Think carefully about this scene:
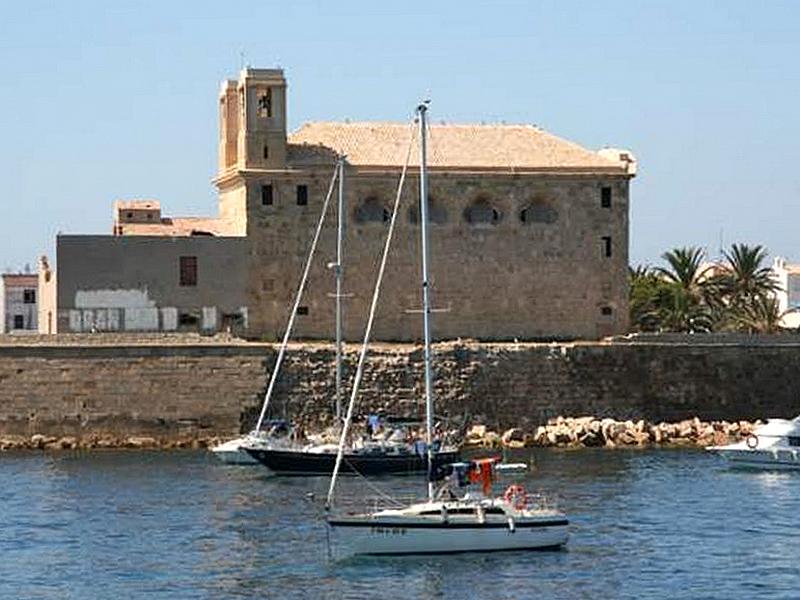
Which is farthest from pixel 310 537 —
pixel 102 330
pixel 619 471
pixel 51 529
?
pixel 102 330

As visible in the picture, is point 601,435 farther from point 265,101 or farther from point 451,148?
point 265,101

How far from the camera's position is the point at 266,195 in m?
55.9

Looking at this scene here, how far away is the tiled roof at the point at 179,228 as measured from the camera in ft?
190

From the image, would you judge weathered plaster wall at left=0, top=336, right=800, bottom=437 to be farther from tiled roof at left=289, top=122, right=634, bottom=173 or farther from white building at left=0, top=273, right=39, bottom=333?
white building at left=0, top=273, right=39, bottom=333

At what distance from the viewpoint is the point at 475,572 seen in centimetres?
3288

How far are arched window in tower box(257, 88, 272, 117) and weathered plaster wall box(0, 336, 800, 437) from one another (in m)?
5.98

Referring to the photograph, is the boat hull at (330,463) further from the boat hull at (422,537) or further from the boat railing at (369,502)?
the boat hull at (422,537)

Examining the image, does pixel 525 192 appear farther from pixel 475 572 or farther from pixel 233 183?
pixel 475 572

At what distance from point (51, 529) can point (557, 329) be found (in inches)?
865

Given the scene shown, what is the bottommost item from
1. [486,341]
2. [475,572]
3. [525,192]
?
[475,572]

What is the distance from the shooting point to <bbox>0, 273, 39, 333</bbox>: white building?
279 feet

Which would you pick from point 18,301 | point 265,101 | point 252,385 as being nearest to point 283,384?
point 252,385

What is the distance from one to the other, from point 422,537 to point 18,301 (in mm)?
55660

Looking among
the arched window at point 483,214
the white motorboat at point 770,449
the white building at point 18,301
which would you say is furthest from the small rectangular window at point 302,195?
the white building at point 18,301
